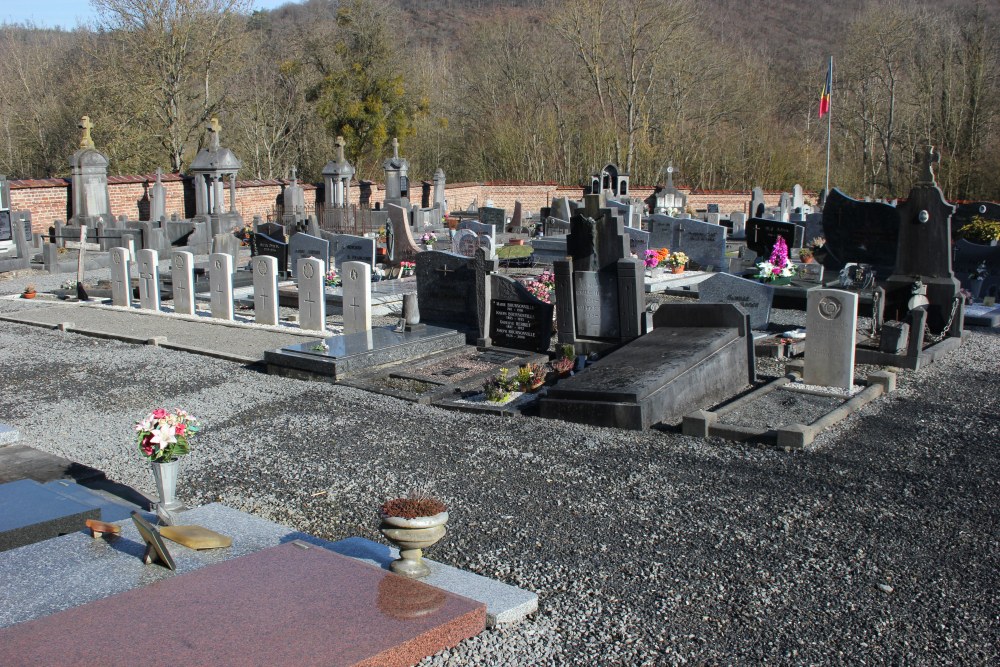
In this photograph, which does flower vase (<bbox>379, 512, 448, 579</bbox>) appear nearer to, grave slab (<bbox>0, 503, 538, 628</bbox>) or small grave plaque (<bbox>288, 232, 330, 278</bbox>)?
grave slab (<bbox>0, 503, 538, 628</bbox>)

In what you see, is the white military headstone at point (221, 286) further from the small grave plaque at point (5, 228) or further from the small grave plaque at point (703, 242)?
the small grave plaque at point (703, 242)

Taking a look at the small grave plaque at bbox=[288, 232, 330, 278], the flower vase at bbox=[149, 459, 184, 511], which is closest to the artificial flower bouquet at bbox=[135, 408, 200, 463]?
the flower vase at bbox=[149, 459, 184, 511]

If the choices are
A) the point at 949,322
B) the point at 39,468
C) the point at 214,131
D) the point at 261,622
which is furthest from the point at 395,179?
the point at 261,622

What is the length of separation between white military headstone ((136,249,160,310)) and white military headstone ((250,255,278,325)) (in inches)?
80.5

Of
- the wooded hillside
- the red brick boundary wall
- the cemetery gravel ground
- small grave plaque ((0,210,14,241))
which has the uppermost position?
the wooded hillside

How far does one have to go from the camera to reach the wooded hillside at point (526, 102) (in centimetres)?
3334

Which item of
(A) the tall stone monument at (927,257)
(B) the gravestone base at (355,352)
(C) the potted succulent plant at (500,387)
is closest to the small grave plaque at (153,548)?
(C) the potted succulent plant at (500,387)

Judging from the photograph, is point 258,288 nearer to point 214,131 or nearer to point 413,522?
point 413,522

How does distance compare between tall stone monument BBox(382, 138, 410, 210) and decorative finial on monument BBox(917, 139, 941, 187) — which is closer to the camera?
decorative finial on monument BBox(917, 139, 941, 187)

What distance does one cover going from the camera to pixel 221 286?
1297 cm

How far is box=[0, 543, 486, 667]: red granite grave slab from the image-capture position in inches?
147

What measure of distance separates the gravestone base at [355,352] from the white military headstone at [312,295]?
1.14m

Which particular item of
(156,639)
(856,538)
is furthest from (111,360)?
(856,538)

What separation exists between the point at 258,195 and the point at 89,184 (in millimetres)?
5444
